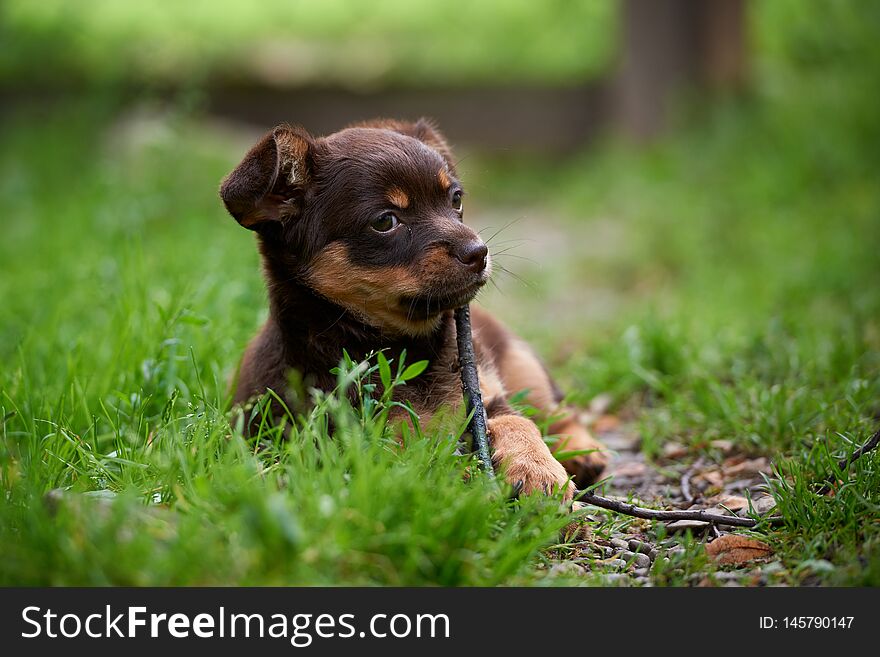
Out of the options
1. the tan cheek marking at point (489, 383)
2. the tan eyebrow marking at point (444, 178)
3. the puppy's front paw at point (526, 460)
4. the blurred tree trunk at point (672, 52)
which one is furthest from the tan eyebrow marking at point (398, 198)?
the blurred tree trunk at point (672, 52)

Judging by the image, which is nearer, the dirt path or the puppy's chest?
the dirt path

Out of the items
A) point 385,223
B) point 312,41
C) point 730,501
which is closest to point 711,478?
point 730,501

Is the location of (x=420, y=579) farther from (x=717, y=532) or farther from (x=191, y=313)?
(x=191, y=313)

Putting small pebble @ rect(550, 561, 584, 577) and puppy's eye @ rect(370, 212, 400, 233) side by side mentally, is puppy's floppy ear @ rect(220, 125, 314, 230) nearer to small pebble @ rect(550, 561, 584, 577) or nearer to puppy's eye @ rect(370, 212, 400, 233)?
puppy's eye @ rect(370, 212, 400, 233)

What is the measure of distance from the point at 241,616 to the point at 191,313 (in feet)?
6.50

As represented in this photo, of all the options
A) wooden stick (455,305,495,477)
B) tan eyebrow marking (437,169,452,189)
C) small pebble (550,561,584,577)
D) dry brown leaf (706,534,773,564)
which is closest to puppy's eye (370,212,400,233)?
tan eyebrow marking (437,169,452,189)

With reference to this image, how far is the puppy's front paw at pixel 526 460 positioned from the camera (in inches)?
119

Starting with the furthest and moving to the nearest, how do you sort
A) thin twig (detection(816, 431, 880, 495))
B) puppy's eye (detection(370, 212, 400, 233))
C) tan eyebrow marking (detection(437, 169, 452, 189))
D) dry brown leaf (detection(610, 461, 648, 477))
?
dry brown leaf (detection(610, 461, 648, 477)) < tan eyebrow marking (detection(437, 169, 452, 189)) < puppy's eye (detection(370, 212, 400, 233)) < thin twig (detection(816, 431, 880, 495))

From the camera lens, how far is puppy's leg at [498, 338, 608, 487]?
12.4 feet

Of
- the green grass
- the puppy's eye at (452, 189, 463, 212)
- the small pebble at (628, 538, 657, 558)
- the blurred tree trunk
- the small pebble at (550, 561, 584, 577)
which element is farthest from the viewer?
the green grass

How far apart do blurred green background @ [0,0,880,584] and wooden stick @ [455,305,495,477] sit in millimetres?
575

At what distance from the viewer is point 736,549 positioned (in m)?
2.99

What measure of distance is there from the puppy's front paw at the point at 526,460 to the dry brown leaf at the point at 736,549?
0.49 meters

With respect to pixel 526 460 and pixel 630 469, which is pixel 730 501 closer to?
pixel 630 469
